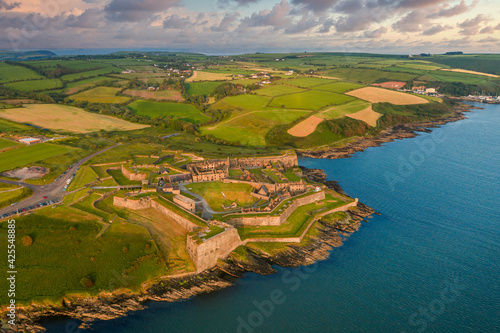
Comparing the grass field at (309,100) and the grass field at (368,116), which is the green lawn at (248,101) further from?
the grass field at (368,116)

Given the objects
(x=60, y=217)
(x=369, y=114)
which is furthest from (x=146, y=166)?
(x=369, y=114)

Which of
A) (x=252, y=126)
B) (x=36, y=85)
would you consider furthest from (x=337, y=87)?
(x=36, y=85)

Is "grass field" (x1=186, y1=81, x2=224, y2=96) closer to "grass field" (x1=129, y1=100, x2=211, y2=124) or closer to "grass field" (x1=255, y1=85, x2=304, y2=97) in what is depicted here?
"grass field" (x1=129, y1=100, x2=211, y2=124)

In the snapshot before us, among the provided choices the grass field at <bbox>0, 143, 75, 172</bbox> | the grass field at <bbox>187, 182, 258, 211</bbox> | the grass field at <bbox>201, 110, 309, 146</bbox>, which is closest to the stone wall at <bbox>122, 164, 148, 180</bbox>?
the grass field at <bbox>187, 182, 258, 211</bbox>

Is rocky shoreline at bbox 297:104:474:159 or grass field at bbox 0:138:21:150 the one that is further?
rocky shoreline at bbox 297:104:474:159

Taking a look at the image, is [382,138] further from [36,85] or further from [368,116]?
[36,85]

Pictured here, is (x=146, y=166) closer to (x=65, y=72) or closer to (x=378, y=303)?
(x=378, y=303)

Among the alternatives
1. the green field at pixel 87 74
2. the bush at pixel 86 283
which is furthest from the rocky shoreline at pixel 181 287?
the green field at pixel 87 74

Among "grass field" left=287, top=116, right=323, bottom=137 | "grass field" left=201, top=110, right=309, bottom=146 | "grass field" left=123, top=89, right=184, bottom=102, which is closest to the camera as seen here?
"grass field" left=201, top=110, right=309, bottom=146
